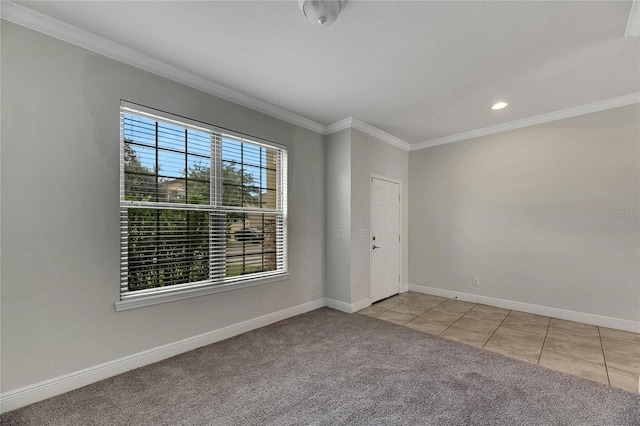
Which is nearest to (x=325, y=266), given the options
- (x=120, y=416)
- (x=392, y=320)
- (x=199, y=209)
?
(x=392, y=320)

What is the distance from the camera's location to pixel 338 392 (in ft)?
6.84

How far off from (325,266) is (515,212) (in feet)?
9.67

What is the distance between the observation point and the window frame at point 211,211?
2.39 m

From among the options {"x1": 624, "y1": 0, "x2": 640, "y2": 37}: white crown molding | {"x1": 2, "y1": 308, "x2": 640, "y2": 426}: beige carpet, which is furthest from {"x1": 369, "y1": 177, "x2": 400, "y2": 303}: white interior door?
{"x1": 624, "y1": 0, "x2": 640, "y2": 37}: white crown molding

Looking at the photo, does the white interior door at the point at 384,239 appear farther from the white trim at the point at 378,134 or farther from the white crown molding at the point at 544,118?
the white crown molding at the point at 544,118

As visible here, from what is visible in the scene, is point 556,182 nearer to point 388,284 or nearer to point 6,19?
point 388,284

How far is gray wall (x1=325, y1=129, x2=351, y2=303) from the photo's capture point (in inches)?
156

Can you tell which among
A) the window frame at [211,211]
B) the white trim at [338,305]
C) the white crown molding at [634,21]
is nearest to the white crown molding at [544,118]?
the white crown molding at [634,21]

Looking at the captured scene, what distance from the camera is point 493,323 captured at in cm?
348

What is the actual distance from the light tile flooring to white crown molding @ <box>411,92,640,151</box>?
8.84 ft

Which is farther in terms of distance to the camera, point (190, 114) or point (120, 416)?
point (190, 114)

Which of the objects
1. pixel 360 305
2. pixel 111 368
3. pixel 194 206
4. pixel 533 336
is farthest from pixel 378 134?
pixel 111 368

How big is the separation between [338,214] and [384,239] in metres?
1.08

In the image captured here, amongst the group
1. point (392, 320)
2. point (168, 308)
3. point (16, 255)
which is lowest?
point (392, 320)
